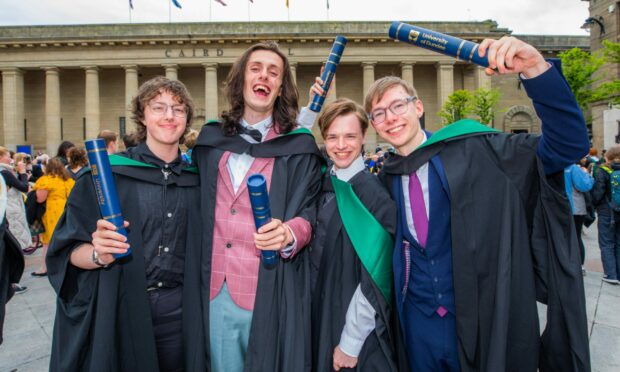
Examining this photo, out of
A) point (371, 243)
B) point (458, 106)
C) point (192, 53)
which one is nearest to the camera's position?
point (371, 243)

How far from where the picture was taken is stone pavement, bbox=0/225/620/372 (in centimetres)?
411

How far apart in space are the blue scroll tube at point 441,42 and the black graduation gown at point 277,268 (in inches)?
39.2

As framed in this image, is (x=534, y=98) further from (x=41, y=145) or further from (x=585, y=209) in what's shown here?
(x=41, y=145)

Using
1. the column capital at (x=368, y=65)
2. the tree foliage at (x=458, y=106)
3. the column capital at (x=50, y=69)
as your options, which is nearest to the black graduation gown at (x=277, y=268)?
the tree foliage at (x=458, y=106)

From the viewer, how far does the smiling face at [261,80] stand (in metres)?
2.62

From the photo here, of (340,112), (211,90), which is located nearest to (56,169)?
(340,112)

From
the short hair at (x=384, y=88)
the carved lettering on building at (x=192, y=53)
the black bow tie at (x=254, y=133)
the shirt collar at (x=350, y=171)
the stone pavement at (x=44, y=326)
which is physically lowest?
the stone pavement at (x=44, y=326)

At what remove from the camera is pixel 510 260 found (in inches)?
84.5

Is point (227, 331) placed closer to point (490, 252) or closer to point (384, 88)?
point (490, 252)

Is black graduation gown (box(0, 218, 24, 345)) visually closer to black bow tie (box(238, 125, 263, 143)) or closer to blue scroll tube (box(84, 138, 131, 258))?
blue scroll tube (box(84, 138, 131, 258))

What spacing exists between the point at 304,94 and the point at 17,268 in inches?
1253

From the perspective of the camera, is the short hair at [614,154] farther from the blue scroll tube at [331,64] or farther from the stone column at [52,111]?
the stone column at [52,111]

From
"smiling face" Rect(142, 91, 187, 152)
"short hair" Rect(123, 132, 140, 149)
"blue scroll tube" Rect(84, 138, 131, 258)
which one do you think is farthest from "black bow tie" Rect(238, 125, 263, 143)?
"blue scroll tube" Rect(84, 138, 131, 258)

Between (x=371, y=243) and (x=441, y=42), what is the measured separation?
1.29m
